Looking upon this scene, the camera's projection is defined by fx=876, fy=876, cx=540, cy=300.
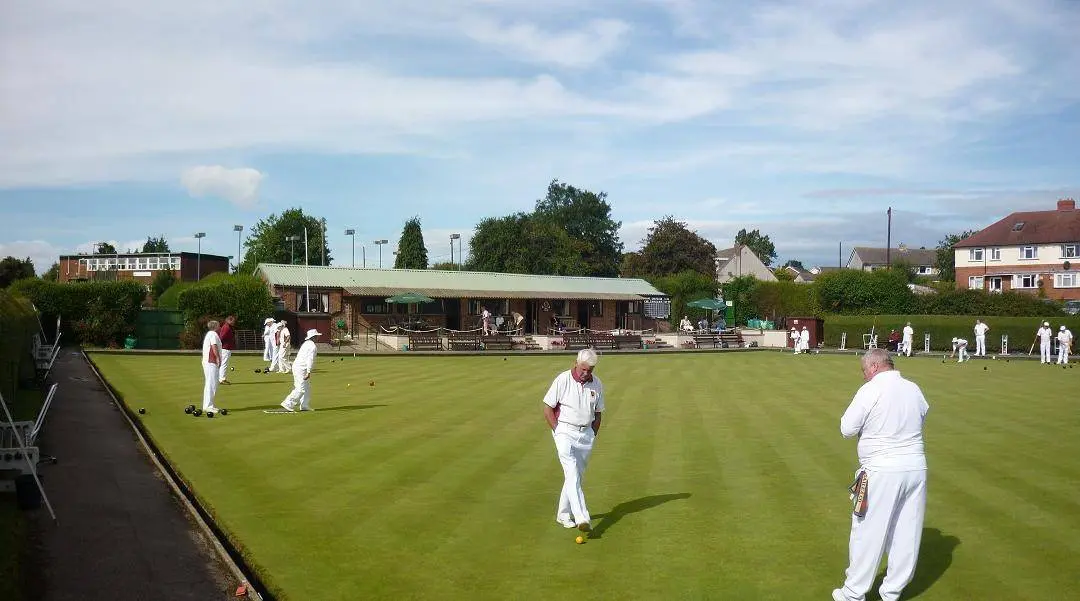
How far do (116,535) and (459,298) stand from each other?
155 ft

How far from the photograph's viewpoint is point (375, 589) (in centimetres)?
732

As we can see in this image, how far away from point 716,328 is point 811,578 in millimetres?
51746

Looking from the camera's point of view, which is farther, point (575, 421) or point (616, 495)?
point (616, 495)

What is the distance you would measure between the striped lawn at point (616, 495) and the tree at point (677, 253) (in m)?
68.1

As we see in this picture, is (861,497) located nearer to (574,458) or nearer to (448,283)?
(574,458)

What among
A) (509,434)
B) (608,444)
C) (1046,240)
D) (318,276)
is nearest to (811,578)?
(608,444)

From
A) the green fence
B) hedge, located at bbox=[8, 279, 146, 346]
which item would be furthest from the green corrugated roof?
hedge, located at bbox=[8, 279, 146, 346]

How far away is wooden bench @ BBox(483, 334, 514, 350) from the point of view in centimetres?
4641

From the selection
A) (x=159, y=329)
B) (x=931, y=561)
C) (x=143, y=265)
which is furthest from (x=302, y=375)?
(x=143, y=265)

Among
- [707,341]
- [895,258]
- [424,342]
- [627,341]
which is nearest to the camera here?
[424,342]

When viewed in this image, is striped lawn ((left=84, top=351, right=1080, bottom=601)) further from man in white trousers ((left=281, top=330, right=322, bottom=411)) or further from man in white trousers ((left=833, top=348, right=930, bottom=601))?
man in white trousers ((left=281, top=330, right=322, bottom=411))

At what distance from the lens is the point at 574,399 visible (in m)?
8.92

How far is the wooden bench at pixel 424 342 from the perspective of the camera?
4422cm

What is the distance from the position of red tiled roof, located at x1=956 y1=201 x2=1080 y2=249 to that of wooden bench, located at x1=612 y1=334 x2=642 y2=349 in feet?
148
